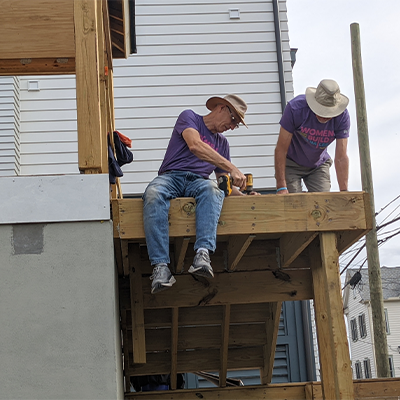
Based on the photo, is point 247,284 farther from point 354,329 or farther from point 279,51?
point 354,329

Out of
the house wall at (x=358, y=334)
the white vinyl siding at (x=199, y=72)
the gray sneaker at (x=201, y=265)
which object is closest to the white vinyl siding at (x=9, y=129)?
the white vinyl siding at (x=199, y=72)

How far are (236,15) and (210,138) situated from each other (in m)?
5.74

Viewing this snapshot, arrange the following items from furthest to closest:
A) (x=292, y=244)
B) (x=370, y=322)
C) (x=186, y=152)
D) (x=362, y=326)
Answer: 1. (x=362, y=326)
2. (x=370, y=322)
3. (x=292, y=244)
4. (x=186, y=152)

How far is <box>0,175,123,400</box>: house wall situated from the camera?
3.98m

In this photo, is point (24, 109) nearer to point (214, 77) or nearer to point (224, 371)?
point (214, 77)

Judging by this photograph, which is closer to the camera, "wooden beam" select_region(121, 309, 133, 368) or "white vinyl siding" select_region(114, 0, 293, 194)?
"wooden beam" select_region(121, 309, 133, 368)

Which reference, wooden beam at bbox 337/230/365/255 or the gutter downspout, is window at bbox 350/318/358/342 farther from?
wooden beam at bbox 337/230/365/255

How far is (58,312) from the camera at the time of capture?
162 inches

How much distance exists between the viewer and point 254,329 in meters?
6.82

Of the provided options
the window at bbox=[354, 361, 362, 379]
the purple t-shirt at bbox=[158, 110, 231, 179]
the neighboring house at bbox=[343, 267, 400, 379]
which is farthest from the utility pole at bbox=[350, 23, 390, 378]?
the window at bbox=[354, 361, 362, 379]

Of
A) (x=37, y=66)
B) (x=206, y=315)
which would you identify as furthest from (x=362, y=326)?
(x=37, y=66)

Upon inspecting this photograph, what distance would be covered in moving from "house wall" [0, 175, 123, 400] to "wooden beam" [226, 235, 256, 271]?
42.3 inches

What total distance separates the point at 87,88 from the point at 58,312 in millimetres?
1500

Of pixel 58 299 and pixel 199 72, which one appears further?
pixel 199 72
